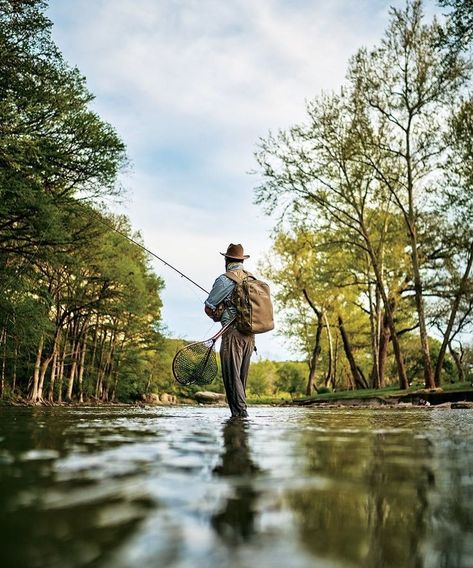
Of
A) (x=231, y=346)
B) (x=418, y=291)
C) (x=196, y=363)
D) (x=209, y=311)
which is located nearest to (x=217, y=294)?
(x=209, y=311)

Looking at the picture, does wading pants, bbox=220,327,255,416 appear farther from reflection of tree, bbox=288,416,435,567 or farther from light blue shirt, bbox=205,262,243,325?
reflection of tree, bbox=288,416,435,567

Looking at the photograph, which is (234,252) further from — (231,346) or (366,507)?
(366,507)

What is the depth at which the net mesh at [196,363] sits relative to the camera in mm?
8805

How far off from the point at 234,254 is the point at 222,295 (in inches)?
29.1

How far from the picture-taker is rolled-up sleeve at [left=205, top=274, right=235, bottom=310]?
8.52m

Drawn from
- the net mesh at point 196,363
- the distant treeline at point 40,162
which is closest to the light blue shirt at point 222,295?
the net mesh at point 196,363

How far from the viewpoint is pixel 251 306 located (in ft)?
27.6

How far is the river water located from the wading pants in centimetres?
543

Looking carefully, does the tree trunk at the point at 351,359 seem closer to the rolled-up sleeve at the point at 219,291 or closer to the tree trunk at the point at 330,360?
the tree trunk at the point at 330,360

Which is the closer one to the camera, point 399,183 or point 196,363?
point 196,363

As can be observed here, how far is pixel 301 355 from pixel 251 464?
57316mm

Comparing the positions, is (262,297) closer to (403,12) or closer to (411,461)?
(411,461)

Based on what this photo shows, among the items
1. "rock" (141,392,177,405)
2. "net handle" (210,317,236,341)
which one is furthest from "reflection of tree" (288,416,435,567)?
"rock" (141,392,177,405)

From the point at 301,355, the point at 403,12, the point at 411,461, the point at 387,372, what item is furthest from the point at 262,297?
the point at 387,372
